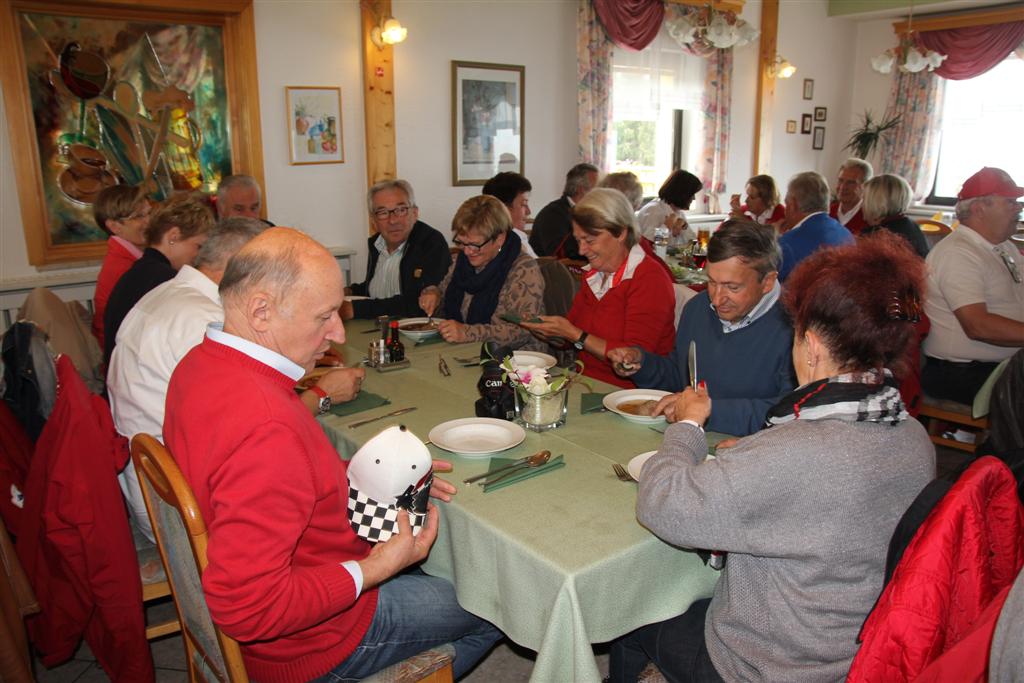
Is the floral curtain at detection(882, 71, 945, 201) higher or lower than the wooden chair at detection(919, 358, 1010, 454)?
higher

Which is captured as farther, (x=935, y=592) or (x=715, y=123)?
(x=715, y=123)

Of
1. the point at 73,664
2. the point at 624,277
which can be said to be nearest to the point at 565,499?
the point at 624,277

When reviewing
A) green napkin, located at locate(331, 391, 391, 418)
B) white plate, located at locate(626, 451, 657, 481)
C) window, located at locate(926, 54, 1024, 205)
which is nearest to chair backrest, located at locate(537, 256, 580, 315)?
green napkin, located at locate(331, 391, 391, 418)

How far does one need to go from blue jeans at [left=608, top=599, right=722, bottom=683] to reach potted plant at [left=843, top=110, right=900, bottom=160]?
835 centimetres

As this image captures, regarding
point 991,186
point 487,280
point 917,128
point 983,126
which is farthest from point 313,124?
point 983,126

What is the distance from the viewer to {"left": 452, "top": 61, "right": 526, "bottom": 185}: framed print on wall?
593 centimetres

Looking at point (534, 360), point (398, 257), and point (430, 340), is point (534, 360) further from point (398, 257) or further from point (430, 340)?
point (398, 257)

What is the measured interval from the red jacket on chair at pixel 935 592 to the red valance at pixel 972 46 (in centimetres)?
833

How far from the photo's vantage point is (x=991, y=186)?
3195mm

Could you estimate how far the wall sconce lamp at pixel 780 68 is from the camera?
7789mm

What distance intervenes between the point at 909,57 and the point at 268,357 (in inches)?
323

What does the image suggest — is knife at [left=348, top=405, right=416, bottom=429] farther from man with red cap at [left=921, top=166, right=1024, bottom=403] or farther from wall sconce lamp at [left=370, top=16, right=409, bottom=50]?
wall sconce lamp at [left=370, top=16, right=409, bottom=50]

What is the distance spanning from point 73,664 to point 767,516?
2251 mm

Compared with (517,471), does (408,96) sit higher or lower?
higher
